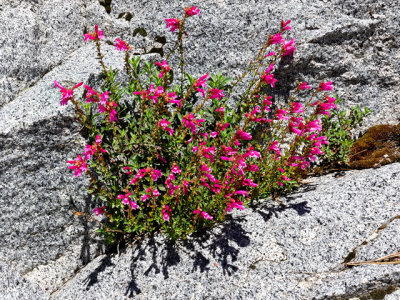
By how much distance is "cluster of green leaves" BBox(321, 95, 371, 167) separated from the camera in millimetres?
4480

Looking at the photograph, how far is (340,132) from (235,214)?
2036 mm

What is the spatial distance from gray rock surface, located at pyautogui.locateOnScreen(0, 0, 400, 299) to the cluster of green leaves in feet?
0.94

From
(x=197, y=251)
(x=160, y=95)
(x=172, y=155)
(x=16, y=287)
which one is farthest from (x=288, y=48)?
(x=16, y=287)

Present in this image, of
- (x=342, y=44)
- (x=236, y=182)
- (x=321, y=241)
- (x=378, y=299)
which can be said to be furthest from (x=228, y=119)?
(x=378, y=299)

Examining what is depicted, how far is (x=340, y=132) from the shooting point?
14.9 ft

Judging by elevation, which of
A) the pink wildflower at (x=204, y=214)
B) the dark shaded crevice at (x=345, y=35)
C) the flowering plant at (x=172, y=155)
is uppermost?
the dark shaded crevice at (x=345, y=35)

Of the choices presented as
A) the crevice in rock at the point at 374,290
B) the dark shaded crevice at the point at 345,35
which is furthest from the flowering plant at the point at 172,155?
the crevice in rock at the point at 374,290

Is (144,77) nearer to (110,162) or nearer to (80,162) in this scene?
(110,162)

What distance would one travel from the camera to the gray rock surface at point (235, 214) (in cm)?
327

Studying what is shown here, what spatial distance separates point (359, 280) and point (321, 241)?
0.59 m

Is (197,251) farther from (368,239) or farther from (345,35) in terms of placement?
(345,35)

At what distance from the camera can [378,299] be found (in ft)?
8.87

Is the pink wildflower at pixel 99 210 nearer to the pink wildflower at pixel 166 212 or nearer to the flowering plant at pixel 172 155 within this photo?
the flowering plant at pixel 172 155

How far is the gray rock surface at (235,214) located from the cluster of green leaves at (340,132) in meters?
0.29
